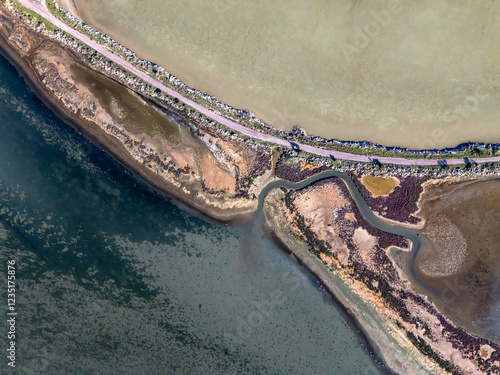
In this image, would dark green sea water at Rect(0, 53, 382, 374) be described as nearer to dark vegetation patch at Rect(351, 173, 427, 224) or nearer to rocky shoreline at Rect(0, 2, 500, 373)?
rocky shoreline at Rect(0, 2, 500, 373)

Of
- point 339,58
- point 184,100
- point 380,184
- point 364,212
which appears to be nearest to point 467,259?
point 364,212

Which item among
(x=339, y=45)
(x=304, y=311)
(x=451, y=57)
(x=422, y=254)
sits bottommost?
(x=304, y=311)

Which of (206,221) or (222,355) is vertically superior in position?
(206,221)

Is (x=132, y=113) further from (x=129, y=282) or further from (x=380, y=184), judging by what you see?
(x=380, y=184)

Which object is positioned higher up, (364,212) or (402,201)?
(402,201)

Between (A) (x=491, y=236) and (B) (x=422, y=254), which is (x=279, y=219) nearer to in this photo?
(B) (x=422, y=254)

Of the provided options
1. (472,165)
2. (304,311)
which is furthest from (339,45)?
(304,311)

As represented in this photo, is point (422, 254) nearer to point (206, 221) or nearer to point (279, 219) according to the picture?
point (279, 219)

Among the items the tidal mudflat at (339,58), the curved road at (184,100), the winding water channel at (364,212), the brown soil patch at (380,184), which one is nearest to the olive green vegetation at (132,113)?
the curved road at (184,100)
